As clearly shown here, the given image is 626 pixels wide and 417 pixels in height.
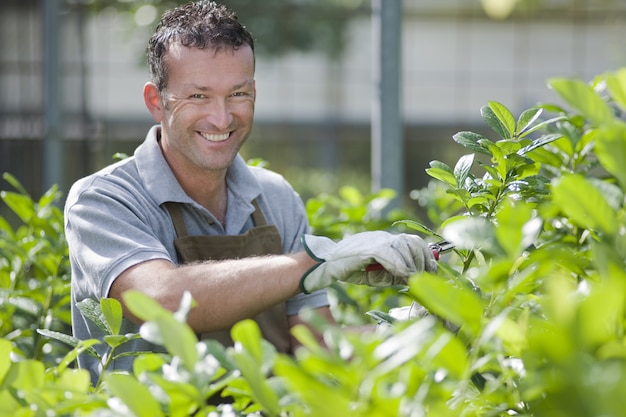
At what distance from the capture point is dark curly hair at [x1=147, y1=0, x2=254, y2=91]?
218cm

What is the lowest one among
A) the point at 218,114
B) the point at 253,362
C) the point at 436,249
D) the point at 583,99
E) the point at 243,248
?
the point at 243,248

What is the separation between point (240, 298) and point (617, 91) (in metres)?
0.97

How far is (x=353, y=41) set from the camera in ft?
32.8

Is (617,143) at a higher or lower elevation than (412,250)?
higher

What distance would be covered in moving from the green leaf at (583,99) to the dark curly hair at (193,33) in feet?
4.70

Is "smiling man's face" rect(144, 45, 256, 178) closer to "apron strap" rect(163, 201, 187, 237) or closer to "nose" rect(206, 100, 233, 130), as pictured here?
"nose" rect(206, 100, 233, 130)

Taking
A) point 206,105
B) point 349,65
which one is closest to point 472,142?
point 206,105

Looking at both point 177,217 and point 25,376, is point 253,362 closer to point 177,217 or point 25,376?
point 25,376

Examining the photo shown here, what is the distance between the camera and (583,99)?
0.86 m

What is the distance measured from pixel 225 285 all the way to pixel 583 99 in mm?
992

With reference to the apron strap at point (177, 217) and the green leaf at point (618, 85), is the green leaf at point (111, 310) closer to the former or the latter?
the green leaf at point (618, 85)

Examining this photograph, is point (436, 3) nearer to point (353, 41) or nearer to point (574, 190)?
point (353, 41)

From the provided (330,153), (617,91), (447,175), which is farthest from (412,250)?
(330,153)

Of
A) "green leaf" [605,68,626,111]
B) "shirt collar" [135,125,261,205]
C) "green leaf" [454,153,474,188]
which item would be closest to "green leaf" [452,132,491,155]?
"green leaf" [454,153,474,188]
